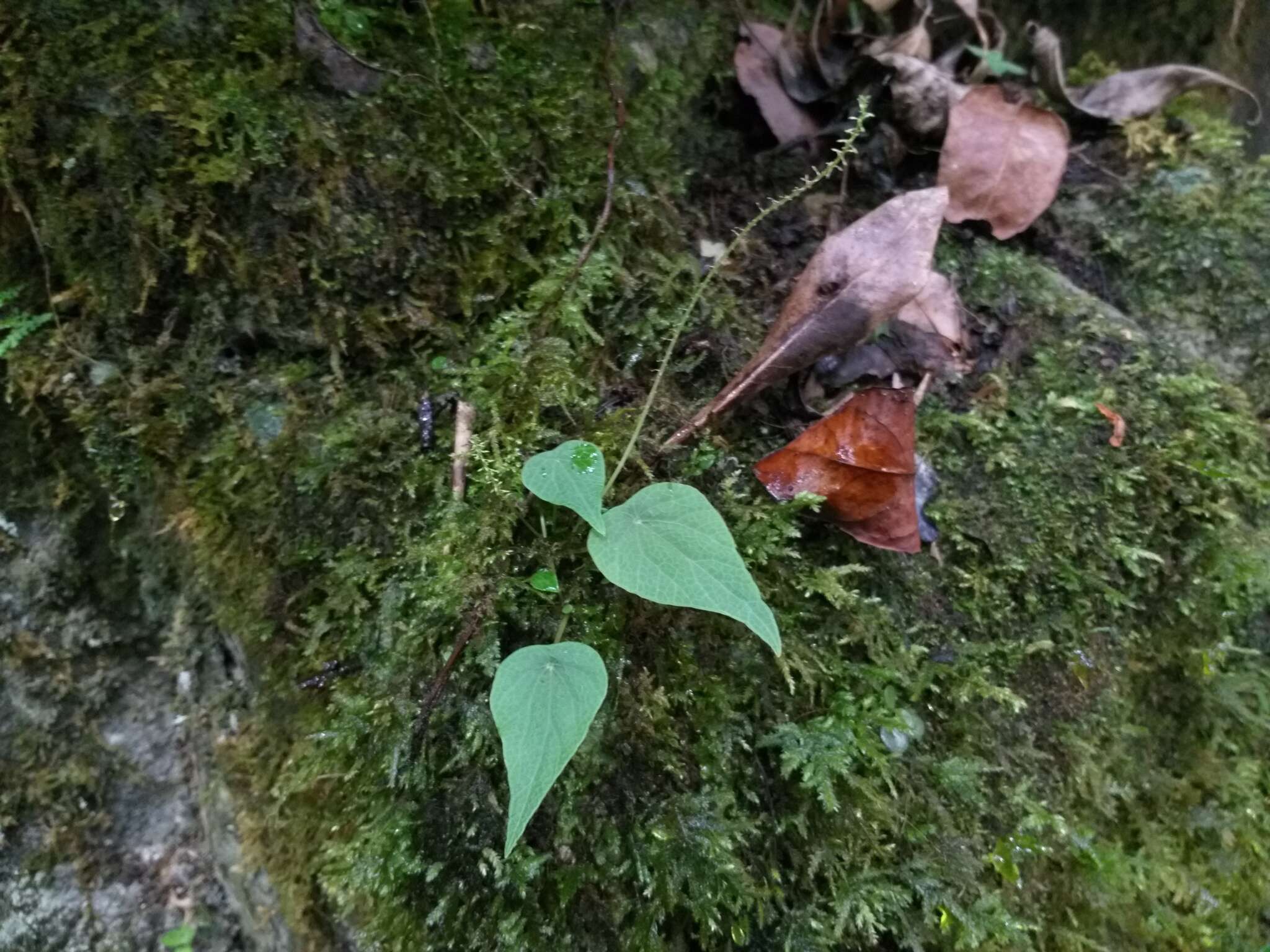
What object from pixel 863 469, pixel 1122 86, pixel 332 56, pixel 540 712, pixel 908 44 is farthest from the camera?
pixel 1122 86

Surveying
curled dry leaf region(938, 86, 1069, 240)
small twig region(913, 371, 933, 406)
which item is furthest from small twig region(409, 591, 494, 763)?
curled dry leaf region(938, 86, 1069, 240)

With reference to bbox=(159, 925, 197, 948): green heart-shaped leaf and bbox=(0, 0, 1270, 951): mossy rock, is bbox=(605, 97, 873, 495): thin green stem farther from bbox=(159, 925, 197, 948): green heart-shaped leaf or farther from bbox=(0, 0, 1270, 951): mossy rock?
bbox=(159, 925, 197, 948): green heart-shaped leaf

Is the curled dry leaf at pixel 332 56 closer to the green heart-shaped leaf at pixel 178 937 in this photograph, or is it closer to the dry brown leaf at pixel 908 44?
the dry brown leaf at pixel 908 44

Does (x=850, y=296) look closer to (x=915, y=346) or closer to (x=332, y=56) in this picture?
(x=915, y=346)

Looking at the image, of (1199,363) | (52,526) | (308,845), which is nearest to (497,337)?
(308,845)

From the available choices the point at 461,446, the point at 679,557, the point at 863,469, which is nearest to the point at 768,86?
the point at 863,469

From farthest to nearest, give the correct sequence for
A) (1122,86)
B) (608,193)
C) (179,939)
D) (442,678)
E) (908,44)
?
(1122,86) < (908,44) < (179,939) < (608,193) < (442,678)
